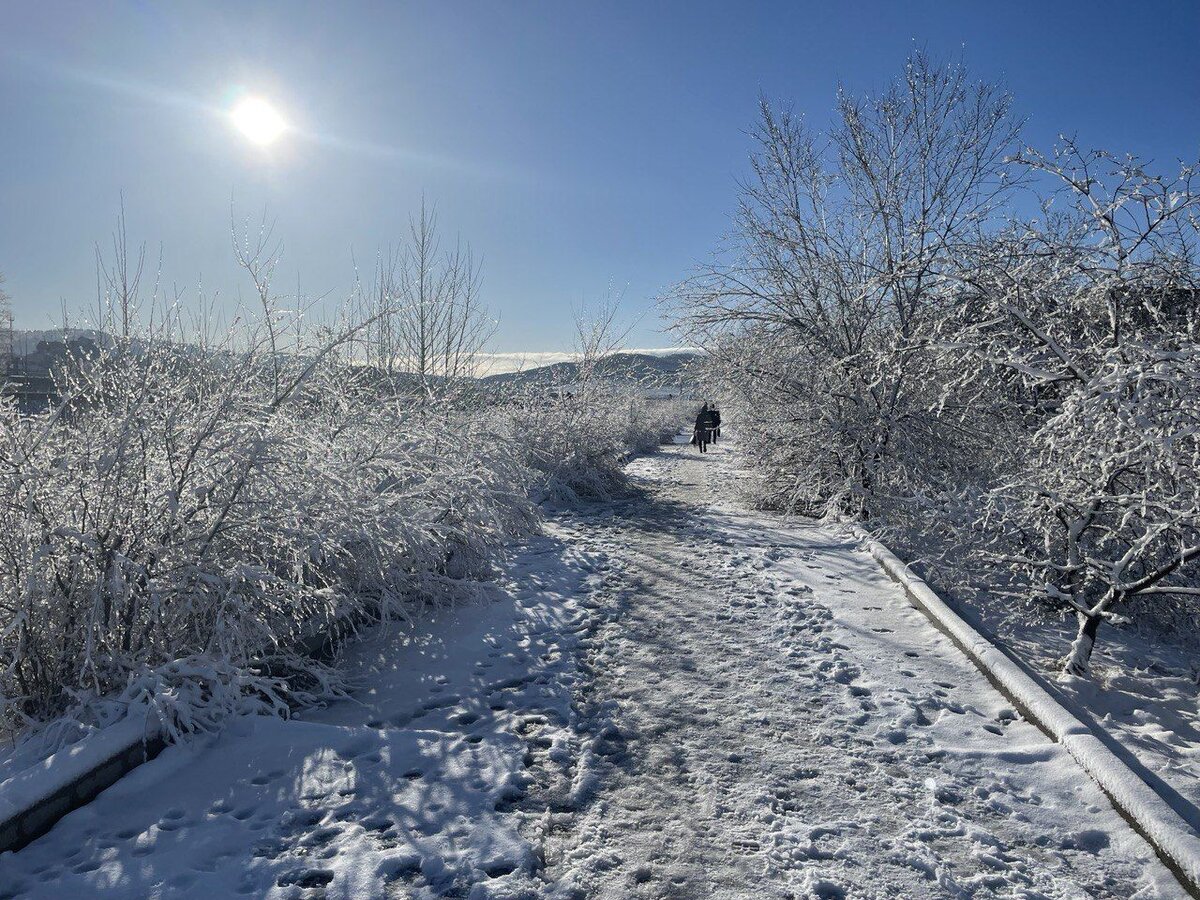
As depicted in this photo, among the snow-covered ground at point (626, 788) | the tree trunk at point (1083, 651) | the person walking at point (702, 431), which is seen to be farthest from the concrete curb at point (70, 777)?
the person walking at point (702, 431)

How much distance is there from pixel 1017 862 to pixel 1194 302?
13.9 feet

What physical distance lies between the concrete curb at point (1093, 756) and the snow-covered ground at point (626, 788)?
0.23ft

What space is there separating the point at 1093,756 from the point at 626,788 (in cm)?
215

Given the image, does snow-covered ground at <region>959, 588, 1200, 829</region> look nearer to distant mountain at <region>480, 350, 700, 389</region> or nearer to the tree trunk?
the tree trunk

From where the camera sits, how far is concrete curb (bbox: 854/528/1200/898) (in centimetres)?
262

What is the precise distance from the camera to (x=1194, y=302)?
491cm

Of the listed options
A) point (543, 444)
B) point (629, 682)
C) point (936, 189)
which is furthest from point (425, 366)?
point (629, 682)

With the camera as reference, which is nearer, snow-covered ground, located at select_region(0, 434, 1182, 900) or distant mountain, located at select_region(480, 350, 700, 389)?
snow-covered ground, located at select_region(0, 434, 1182, 900)

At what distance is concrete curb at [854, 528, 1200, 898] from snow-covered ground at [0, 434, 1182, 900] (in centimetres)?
7

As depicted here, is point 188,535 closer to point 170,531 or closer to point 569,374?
point 170,531

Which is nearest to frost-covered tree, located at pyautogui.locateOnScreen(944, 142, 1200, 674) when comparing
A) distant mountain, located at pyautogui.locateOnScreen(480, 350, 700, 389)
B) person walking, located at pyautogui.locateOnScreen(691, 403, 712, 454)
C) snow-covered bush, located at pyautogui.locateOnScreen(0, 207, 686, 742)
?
snow-covered bush, located at pyautogui.locateOnScreen(0, 207, 686, 742)

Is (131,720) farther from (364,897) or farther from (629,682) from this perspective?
(629,682)

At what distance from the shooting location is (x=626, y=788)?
325 cm

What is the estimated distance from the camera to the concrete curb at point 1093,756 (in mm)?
2617
